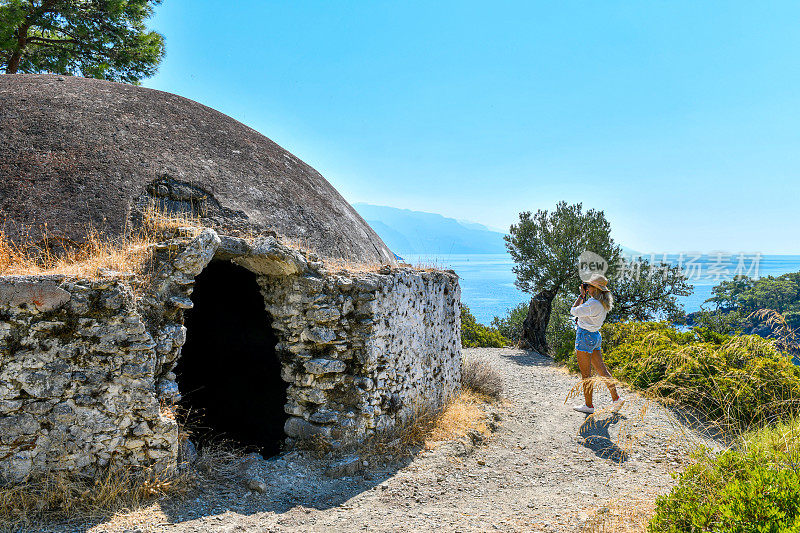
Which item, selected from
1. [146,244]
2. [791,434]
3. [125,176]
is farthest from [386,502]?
[125,176]

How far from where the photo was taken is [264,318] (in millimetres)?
8062

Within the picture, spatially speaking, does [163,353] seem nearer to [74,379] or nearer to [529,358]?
[74,379]

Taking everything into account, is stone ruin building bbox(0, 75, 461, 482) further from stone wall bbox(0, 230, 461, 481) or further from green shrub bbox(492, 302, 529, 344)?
green shrub bbox(492, 302, 529, 344)

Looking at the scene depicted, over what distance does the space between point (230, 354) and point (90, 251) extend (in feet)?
12.8

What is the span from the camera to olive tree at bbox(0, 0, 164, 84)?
11945 mm

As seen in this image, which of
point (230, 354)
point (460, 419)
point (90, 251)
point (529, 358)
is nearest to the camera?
point (90, 251)

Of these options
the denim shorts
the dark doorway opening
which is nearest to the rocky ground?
the denim shorts

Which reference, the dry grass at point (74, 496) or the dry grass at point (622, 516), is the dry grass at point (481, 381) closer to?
the dry grass at point (622, 516)

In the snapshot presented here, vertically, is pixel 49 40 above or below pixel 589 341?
above

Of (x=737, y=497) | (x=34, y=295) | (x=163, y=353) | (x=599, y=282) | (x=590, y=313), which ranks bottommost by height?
(x=737, y=497)

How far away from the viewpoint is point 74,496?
4109 mm

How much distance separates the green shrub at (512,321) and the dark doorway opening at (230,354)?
11.7 m

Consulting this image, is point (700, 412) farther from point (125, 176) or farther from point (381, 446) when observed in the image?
point (125, 176)

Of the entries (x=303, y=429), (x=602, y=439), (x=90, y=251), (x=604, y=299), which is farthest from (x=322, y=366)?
(x=604, y=299)
